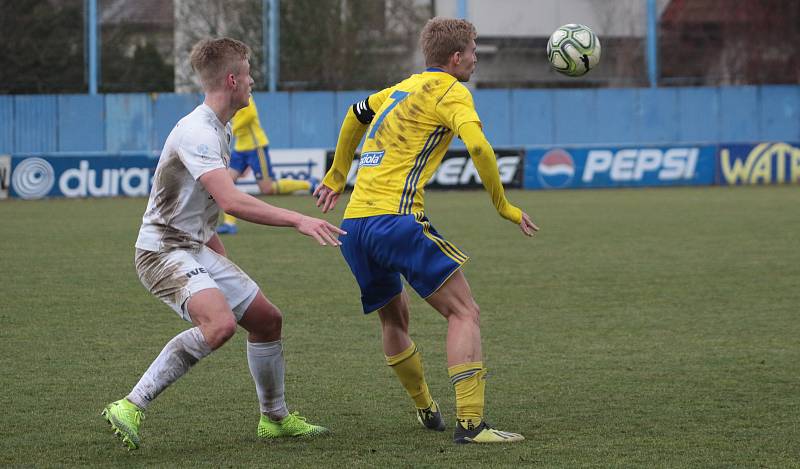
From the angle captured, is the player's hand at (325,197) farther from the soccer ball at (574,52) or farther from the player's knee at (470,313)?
the soccer ball at (574,52)

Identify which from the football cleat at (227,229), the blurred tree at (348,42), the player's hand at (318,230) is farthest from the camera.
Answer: the blurred tree at (348,42)

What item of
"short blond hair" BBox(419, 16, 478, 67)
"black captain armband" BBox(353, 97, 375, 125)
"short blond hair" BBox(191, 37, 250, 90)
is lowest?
"black captain armband" BBox(353, 97, 375, 125)

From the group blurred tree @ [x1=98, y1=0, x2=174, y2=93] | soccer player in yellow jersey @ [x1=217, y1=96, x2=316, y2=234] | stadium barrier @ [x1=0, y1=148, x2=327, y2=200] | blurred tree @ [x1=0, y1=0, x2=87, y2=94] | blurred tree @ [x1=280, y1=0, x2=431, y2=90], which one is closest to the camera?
soccer player in yellow jersey @ [x1=217, y1=96, x2=316, y2=234]

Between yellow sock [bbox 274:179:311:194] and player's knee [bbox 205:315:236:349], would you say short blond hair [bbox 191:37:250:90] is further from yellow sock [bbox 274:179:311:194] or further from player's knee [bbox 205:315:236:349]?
yellow sock [bbox 274:179:311:194]

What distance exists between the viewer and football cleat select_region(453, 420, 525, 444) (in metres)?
5.20

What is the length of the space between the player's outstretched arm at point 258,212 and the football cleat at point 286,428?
1103 mm

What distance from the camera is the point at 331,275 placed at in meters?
11.5

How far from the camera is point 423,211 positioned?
536 centimetres

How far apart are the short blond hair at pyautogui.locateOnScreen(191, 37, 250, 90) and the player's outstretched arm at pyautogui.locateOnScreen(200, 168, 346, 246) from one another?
0.48m

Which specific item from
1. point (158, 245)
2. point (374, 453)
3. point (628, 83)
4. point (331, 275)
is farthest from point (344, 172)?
point (628, 83)

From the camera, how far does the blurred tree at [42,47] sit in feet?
97.4

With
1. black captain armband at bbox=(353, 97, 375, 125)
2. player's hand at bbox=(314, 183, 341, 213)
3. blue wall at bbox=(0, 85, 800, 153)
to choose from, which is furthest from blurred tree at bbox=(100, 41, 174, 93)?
black captain armband at bbox=(353, 97, 375, 125)

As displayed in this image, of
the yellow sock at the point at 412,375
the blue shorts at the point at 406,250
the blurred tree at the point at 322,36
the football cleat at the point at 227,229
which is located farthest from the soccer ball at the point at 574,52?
the blurred tree at the point at 322,36

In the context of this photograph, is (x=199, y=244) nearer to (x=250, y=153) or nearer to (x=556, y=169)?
(x=250, y=153)
